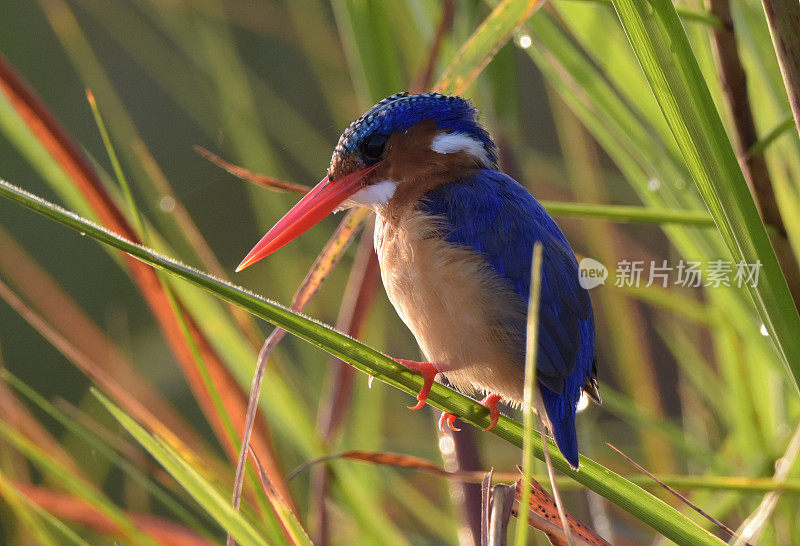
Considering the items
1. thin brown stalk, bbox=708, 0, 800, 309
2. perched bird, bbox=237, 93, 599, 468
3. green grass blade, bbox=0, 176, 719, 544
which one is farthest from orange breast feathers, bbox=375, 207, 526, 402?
thin brown stalk, bbox=708, 0, 800, 309

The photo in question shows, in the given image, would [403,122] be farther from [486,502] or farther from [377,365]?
[486,502]

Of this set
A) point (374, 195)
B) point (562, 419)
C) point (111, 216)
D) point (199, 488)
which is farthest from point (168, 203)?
point (562, 419)

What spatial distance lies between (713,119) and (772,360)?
0.61m

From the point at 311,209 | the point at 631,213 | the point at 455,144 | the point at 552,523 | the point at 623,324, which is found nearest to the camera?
the point at 552,523

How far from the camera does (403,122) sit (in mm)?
1317

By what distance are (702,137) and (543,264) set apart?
1.25ft

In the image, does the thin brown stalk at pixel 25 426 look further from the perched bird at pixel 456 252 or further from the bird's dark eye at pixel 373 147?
the bird's dark eye at pixel 373 147

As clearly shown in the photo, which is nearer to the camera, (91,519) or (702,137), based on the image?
(702,137)

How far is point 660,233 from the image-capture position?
267 centimetres

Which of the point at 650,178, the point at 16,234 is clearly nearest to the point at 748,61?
the point at 650,178

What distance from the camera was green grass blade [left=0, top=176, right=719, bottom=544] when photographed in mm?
703

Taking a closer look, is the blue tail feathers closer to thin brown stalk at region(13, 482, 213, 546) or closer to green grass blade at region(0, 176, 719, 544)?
green grass blade at region(0, 176, 719, 544)

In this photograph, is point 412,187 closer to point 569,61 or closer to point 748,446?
point 569,61

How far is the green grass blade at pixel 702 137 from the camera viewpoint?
0.78 meters
